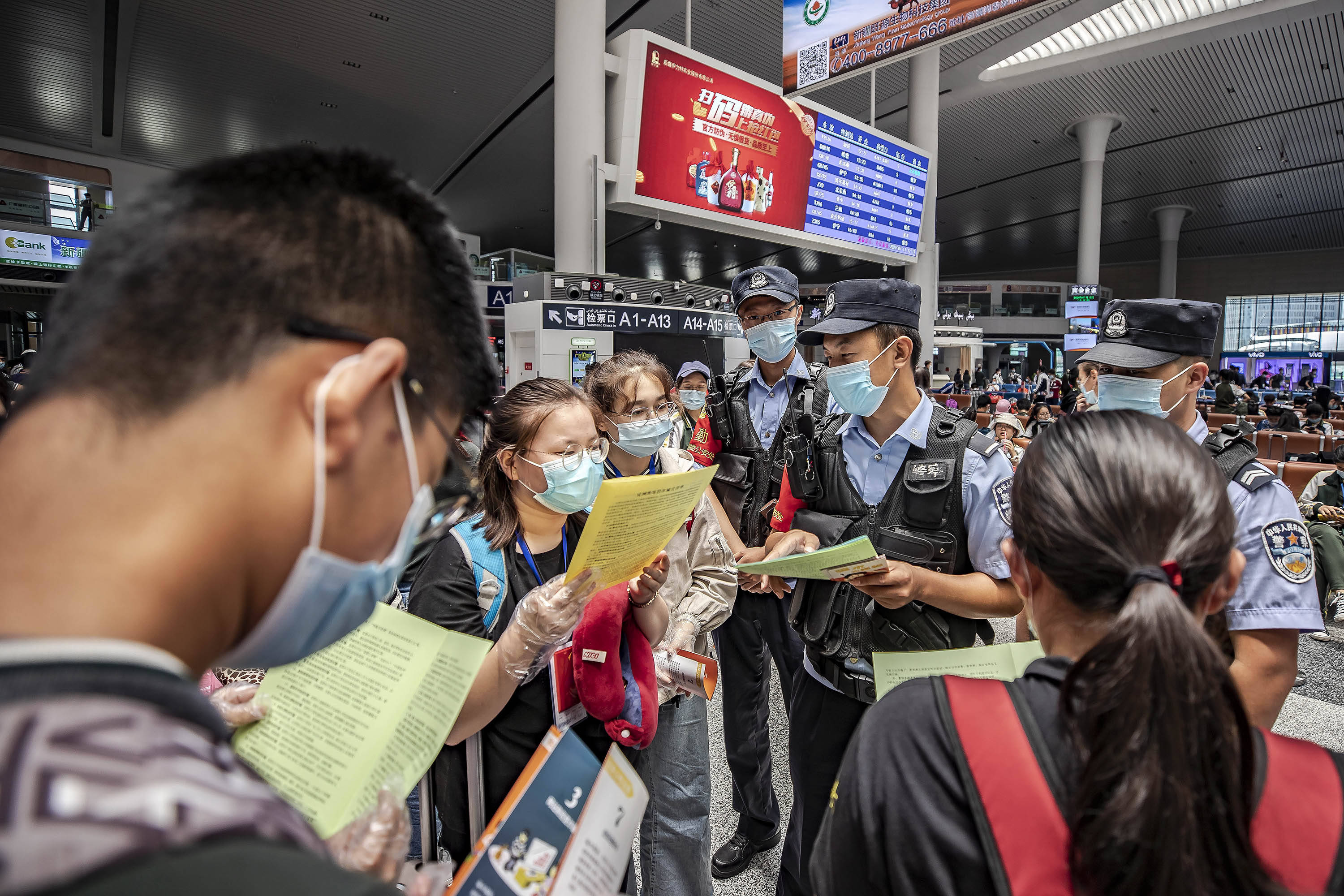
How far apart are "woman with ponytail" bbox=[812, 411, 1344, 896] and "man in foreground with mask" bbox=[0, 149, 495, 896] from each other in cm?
59

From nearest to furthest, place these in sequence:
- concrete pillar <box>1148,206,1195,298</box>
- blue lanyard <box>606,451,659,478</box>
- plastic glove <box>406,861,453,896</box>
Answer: plastic glove <box>406,861,453,896</box>, blue lanyard <box>606,451,659,478</box>, concrete pillar <box>1148,206,1195,298</box>

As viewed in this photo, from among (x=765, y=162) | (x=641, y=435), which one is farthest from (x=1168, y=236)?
(x=641, y=435)

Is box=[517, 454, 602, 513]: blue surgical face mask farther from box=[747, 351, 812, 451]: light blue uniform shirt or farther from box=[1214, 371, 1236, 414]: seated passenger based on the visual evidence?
box=[1214, 371, 1236, 414]: seated passenger

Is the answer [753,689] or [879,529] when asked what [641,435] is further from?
[753,689]

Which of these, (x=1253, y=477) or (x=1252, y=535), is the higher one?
(x=1253, y=477)

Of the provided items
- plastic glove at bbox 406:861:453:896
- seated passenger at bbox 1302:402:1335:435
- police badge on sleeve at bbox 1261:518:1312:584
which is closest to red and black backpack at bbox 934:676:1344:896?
plastic glove at bbox 406:861:453:896

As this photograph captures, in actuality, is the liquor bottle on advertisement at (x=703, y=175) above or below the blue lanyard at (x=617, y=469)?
above

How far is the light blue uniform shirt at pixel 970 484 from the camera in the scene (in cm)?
167

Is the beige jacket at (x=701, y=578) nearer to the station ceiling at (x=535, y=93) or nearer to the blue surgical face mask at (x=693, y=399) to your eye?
the blue surgical face mask at (x=693, y=399)

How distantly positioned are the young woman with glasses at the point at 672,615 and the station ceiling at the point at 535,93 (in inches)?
299

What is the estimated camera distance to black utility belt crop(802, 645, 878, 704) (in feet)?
5.47

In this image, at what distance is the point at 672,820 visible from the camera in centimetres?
176

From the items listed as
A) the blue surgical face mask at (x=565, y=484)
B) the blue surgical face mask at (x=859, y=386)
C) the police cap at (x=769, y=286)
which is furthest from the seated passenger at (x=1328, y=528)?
the blue surgical face mask at (x=565, y=484)

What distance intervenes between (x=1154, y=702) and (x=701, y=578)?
1554 millimetres
